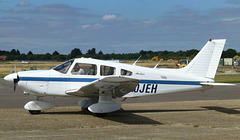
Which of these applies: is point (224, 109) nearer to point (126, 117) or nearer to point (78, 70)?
point (126, 117)

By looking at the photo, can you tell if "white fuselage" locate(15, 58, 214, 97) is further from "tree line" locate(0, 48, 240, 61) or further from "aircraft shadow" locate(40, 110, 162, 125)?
"tree line" locate(0, 48, 240, 61)

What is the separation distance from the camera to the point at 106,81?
916 cm

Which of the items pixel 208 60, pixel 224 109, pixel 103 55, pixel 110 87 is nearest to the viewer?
pixel 110 87

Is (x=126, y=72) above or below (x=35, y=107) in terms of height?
above

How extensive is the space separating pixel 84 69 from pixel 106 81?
1567 mm

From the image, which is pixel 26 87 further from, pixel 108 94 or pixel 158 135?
pixel 158 135

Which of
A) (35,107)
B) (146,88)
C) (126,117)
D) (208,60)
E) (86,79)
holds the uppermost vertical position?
(208,60)

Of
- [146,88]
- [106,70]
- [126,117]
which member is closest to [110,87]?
[106,70]

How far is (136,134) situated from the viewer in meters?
7.71

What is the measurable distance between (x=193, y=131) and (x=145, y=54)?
92.9m

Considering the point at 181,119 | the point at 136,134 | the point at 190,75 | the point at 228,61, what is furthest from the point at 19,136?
the point at 228,61

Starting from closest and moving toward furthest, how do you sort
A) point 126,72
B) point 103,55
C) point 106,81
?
point 106,81
point 126,72
point 103,55

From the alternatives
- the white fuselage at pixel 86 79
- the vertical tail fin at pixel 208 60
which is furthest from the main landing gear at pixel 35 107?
the vertical tail fin at pixel 208 60

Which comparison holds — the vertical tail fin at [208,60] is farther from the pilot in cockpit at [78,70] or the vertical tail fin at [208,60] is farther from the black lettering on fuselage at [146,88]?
the pilot in cockpit at [78,70]
